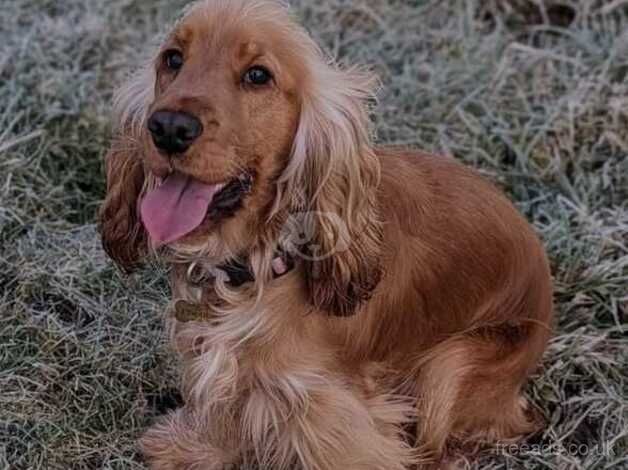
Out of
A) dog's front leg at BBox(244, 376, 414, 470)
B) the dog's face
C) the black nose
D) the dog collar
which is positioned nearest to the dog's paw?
dog's front leg at BBox(244, 376, 414, 470)

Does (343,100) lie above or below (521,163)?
above

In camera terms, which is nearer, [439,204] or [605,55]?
[439,204]

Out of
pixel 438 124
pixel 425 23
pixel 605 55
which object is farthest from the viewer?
pixel 425 23

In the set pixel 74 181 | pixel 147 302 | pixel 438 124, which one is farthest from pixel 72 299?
pixel 438 124

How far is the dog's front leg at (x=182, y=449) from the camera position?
355 centimetres

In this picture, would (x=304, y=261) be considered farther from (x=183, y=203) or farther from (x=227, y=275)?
Result: (x=183, y=203)

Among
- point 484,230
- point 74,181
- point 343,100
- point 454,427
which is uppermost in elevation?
point 343,100

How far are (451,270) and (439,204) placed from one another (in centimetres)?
19

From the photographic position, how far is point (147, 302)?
3.99 metres

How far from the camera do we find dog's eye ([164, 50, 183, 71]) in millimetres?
2885

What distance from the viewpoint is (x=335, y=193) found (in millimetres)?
2943

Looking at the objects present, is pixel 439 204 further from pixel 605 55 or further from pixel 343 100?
pixel 605 55

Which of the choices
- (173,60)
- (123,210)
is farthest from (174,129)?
(123,210)

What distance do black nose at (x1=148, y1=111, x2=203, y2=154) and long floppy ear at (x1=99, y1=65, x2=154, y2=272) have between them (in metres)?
0.41
